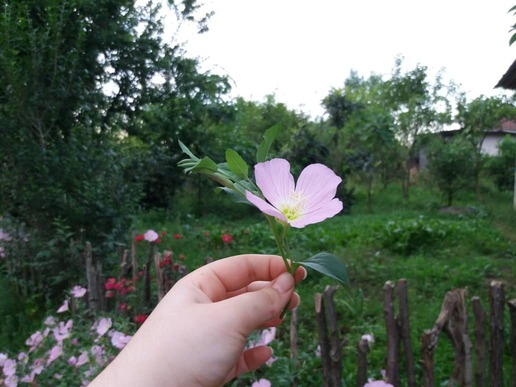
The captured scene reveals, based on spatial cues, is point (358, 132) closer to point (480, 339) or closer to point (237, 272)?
point (480, 339)

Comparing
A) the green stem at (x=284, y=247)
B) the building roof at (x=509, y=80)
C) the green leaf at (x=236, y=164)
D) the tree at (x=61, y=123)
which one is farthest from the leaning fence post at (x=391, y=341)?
the building roof at (x=509, y=80)

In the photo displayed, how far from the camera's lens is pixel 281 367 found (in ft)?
7.07

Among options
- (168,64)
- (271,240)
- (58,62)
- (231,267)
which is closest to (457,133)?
(271,240)

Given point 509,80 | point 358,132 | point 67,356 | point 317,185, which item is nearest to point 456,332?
point 317,185

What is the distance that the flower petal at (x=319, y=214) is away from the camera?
0.73 meters

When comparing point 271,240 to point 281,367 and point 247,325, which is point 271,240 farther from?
point 247,325

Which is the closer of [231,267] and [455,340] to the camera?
[231,267]

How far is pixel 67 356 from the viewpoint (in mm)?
2260

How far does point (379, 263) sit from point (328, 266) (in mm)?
4310

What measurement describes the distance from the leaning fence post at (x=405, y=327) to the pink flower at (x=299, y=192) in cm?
145

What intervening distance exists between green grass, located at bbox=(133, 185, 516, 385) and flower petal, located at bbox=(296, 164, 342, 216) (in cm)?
147

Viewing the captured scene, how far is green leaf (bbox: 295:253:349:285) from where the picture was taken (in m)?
0.77

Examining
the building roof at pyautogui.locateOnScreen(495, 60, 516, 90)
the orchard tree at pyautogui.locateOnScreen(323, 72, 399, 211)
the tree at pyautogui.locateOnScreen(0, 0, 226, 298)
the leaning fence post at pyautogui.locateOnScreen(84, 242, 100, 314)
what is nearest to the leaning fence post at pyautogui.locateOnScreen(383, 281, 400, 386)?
the leaning fence post at pyautogui.locateOnScreen(84, 242, 100, 314)

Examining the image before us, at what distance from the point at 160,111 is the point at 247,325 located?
17.8 feet
